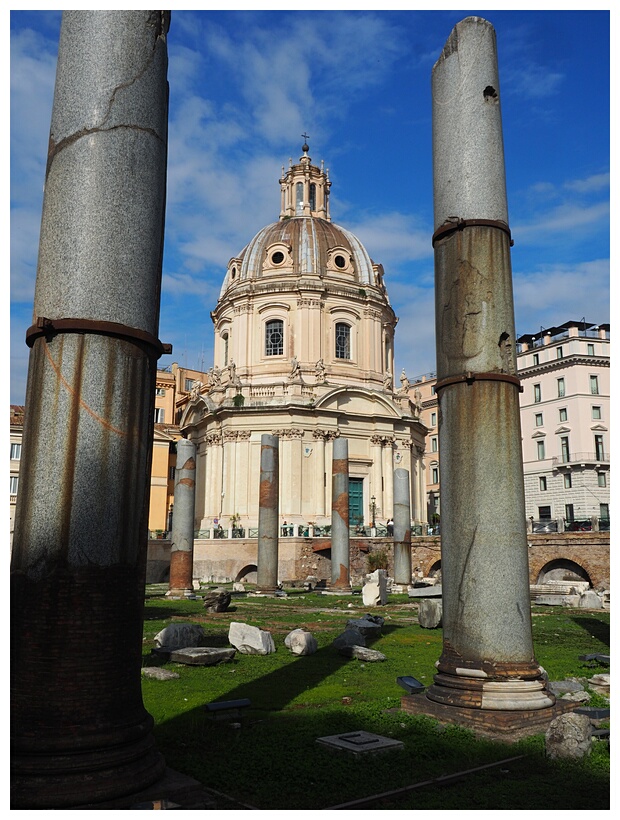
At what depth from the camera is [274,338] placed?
155 feet

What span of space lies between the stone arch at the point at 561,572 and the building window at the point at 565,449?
67.2ft

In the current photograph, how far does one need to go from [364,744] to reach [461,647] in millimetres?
1483

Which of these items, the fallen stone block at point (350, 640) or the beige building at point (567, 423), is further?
the beige building at point (567, 423)

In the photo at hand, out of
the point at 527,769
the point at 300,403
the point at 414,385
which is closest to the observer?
the point at 527,769

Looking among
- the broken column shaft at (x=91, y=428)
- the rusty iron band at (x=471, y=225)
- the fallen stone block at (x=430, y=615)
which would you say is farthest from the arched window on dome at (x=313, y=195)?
the broken column shaft at (x=91, y=428)

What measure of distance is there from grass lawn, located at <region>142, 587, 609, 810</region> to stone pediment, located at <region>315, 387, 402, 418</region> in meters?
31.2

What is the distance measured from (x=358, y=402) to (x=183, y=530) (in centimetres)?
2060

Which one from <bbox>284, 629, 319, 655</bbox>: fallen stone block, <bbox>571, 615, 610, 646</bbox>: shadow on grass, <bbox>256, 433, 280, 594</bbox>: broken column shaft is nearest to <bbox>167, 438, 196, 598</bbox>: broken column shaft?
<bbox>256, 433, 280, 594</bbox>: broken column shaft

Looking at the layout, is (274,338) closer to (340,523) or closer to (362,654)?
(340,523)

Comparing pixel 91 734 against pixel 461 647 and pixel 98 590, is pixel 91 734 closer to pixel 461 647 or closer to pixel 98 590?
pixel 98 590

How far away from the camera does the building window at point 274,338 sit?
46812 mm

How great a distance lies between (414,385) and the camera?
6969cm

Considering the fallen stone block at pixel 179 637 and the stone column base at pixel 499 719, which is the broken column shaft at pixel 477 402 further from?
the fallen stone block at pixel 179 637

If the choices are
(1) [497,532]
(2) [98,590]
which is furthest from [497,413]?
(2) [98,590]
